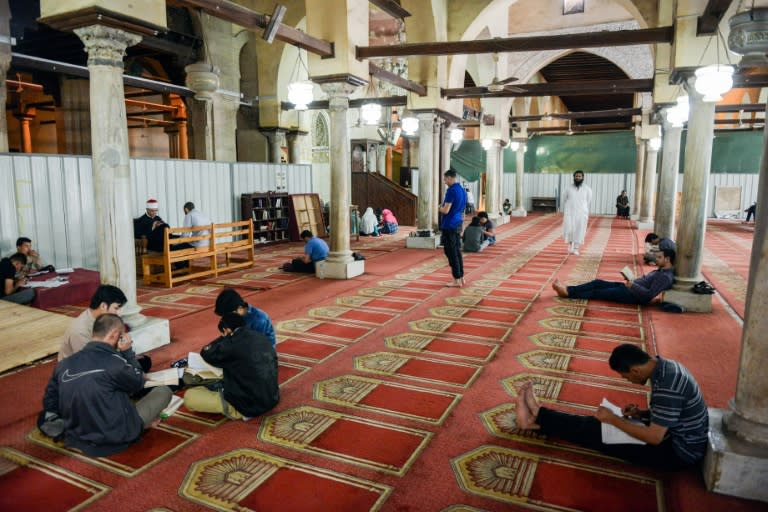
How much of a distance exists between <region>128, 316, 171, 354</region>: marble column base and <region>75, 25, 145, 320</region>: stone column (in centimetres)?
8

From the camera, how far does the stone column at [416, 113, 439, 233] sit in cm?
1092

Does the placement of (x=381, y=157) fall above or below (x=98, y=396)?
above

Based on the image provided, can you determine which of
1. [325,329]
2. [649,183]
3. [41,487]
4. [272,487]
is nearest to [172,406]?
[41,487]

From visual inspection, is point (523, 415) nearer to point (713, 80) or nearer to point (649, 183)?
point (713, 80)

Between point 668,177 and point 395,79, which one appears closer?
point 668,177

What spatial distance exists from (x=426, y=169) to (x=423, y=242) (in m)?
1.47

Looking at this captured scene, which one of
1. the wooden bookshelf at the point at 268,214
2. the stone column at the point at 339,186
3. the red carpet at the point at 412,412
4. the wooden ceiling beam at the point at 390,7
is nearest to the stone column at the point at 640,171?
the wooden ceiling beam at the point at 390,7

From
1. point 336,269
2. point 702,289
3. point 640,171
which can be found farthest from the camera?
point 640,171

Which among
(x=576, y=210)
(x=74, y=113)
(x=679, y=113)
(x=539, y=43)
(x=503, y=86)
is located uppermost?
(x=539, y=43)

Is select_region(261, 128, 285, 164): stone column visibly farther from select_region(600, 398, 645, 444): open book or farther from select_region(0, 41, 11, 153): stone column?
select_region(600, 398, 645, 444): open book

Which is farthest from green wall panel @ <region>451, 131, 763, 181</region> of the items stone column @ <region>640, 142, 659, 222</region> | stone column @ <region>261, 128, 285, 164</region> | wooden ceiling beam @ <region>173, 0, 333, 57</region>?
wooden ceiling beam @ <region>173, 0, 333, 57</region>

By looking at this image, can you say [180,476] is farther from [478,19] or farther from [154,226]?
[478,19]

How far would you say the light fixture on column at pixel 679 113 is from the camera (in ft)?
26.7

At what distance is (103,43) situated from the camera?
422cm
